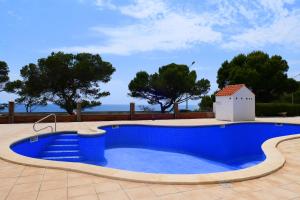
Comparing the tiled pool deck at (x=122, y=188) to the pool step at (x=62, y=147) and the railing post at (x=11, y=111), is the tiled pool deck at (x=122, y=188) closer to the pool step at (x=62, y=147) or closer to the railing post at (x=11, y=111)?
the pool step at (x=62, y=147)

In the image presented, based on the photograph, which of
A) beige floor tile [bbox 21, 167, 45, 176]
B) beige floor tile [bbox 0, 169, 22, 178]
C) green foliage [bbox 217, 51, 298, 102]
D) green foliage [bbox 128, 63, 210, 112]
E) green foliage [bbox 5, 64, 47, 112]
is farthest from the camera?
green foliage [bbox 128, 63, 210, 112]

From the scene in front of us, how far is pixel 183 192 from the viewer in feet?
12.3

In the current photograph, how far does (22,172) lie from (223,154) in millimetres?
8329

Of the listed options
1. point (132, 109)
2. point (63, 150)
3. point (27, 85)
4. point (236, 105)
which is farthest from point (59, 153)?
point (27, 85)

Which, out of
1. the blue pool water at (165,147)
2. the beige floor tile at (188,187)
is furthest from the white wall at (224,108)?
the beige floor tile at (188,187)

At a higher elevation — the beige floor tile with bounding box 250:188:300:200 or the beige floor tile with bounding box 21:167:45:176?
the beige floor tile with bounding box 21:167:45:176

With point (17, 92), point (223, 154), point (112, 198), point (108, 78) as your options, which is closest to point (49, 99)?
point (17, 92)

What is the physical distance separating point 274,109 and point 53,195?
74.2 ft

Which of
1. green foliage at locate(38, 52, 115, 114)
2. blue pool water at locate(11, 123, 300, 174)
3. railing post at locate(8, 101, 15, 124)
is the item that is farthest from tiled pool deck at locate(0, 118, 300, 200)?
green foliage at locate(38, 52, 115, 114)

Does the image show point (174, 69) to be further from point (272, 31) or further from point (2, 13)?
point (2, 13)

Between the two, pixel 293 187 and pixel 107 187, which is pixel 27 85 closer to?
pixel 107 187

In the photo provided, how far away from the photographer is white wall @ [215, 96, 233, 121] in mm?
17016

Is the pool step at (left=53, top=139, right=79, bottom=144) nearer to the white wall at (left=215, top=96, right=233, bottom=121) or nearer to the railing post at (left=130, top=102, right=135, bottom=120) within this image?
the railing post at (left=130, top=102, right=135, bottom=120)

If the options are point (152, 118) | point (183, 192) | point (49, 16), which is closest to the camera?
point (183, 192)
